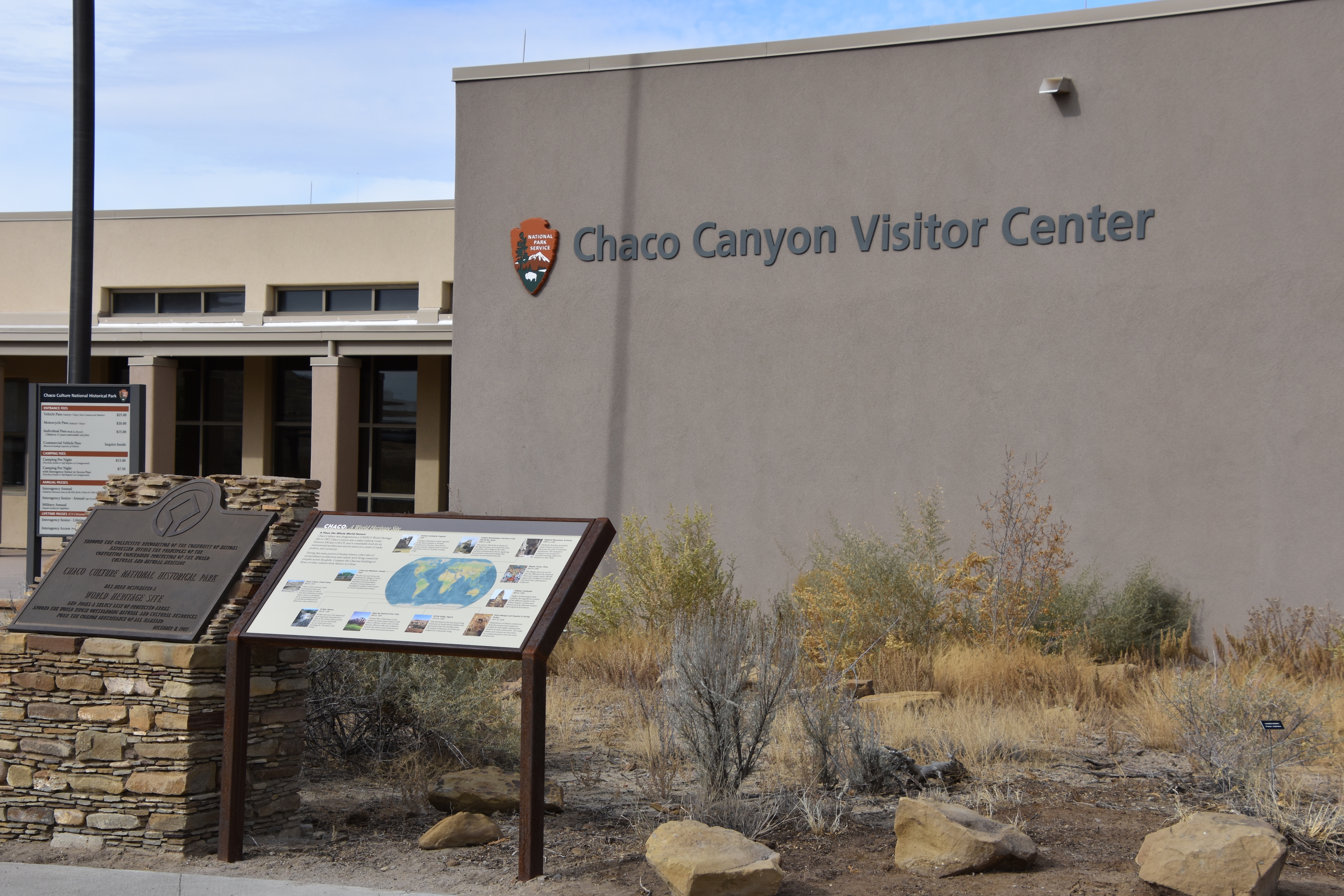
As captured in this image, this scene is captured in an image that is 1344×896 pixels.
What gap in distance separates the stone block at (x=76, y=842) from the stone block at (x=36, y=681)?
0.64 m

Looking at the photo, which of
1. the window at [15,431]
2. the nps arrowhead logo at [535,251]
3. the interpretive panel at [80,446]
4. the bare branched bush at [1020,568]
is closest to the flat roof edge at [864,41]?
the nps arrowhead logo at [535,251]

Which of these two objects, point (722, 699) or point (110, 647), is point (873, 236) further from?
point (110, 647)

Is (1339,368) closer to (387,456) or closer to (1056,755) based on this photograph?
(1056,755)

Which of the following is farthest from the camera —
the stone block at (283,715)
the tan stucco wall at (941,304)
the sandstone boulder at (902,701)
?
the tan stucco wall at (941,304)

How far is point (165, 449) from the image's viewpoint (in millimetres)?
16812

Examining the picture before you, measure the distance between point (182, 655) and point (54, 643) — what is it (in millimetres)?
693

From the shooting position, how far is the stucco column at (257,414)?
18312 mm

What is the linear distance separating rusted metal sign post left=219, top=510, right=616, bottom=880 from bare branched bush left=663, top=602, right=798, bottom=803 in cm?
88

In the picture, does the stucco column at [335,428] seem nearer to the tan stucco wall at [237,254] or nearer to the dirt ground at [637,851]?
the tan stucco wall at [237,254]

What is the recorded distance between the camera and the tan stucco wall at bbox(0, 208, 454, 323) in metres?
17.2

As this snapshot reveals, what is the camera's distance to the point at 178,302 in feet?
60.4

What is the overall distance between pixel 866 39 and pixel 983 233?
2232 mm

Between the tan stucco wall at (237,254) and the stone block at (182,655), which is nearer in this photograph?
the stone block at (182,655)

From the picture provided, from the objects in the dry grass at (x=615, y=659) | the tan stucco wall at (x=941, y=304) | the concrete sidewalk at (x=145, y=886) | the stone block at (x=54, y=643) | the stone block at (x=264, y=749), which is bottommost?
the dry grass at (x=615, y=659)
